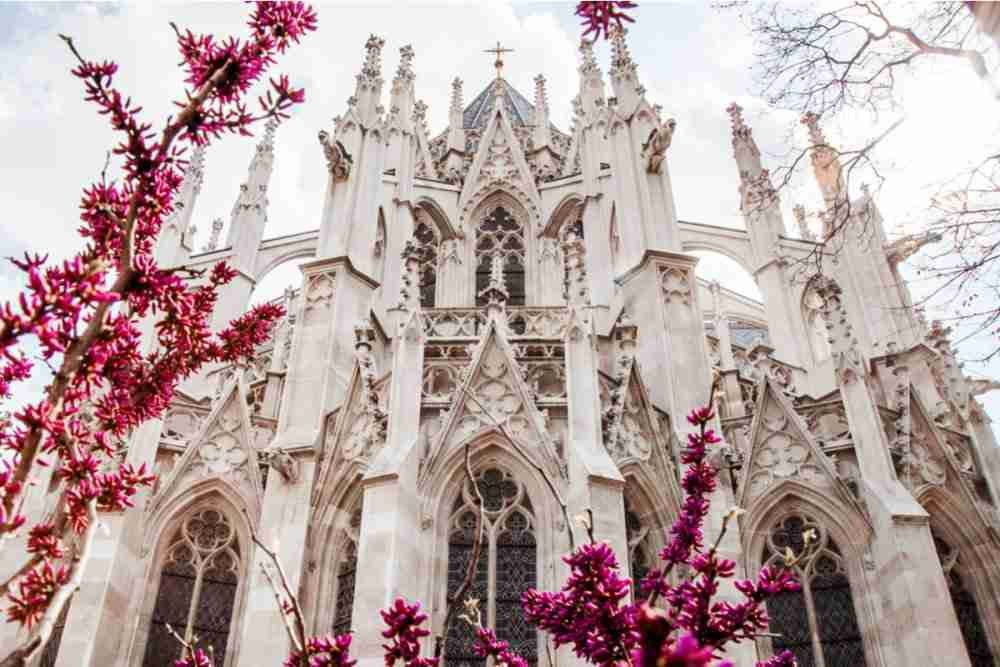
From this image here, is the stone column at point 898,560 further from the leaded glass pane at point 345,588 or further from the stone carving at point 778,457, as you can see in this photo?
the leaded glass pane at point 345,588

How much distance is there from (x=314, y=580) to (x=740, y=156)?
15.3 meters

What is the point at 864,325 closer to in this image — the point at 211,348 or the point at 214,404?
the point at 214,404

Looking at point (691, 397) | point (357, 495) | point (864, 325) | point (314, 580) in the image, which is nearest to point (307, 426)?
point (357, 495)

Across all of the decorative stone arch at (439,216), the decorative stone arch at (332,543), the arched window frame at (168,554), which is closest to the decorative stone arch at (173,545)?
the arched window frame at (168,554)

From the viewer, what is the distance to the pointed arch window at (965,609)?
12.2m

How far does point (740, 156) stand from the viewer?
22062 mm

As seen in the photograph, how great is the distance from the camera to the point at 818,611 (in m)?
12.1

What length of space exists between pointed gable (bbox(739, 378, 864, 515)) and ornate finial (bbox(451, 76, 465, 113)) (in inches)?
604

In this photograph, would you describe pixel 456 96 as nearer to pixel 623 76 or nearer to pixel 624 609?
pixel 623 76

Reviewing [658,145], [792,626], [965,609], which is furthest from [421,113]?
[965,609]

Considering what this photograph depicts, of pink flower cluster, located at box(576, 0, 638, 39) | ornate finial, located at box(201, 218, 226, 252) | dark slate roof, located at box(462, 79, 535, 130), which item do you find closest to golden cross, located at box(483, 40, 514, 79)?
dark slate roof, located at box(462, 79, 535, 130)

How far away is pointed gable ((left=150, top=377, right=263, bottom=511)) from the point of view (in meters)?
13.4

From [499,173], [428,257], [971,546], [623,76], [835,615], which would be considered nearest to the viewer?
[835,615]

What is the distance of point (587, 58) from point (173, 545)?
1473cm
